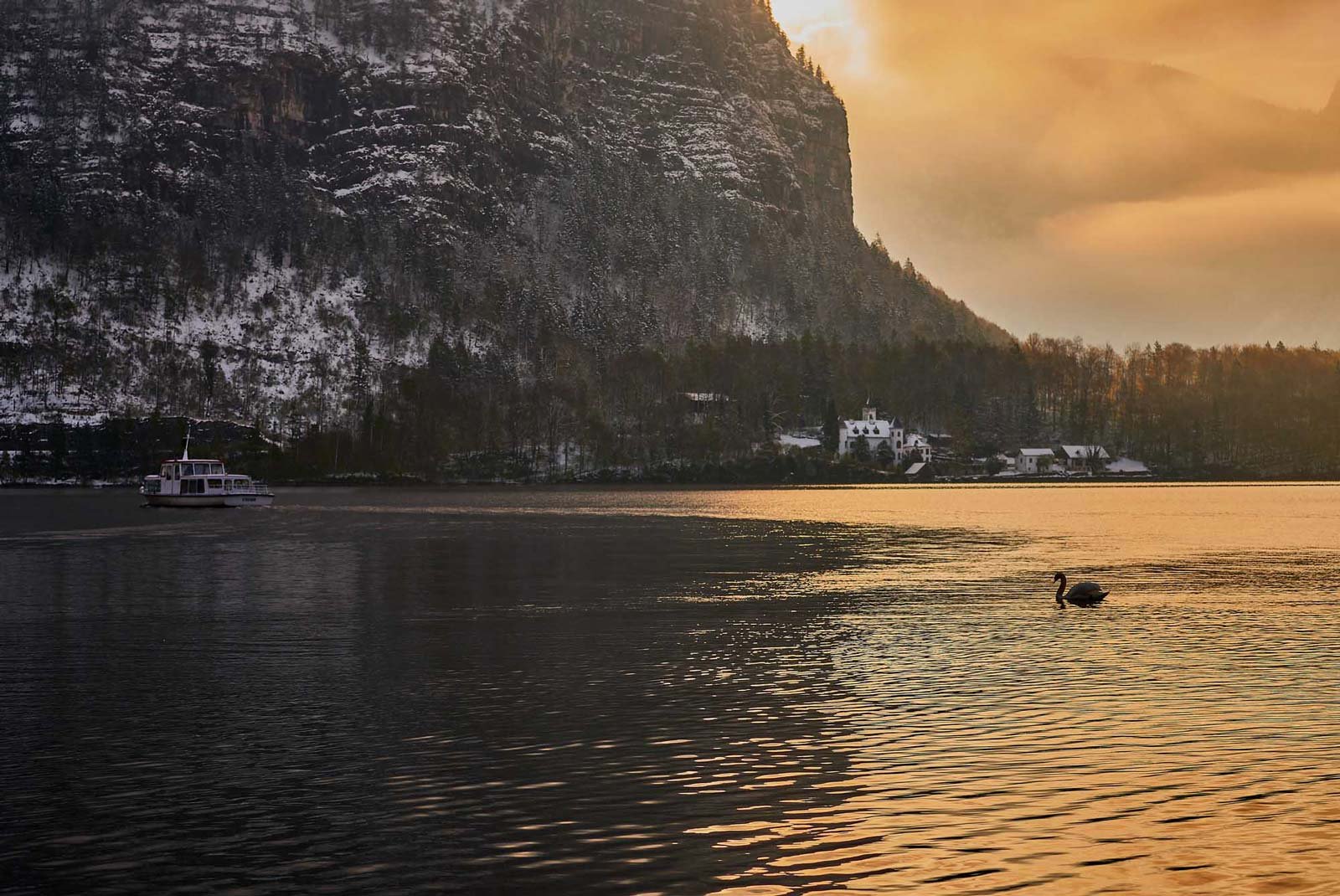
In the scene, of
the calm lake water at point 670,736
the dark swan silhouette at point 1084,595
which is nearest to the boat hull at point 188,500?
the calm lake water at point 670,736

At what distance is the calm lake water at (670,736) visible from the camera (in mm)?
23094

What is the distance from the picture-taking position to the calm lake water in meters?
23.1

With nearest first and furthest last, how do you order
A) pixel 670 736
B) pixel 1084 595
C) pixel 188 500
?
pixel 670 736 → pixel 1084 595 → pixel 188 500

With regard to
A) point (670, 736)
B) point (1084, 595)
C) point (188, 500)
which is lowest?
point (670, 736)

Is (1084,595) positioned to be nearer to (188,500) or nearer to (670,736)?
(670,736)

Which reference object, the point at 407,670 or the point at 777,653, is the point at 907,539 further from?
the point at 407,670

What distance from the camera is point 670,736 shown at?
33312 millimetres

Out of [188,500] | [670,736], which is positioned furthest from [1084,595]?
[188,500]

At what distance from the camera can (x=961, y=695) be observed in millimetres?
38844

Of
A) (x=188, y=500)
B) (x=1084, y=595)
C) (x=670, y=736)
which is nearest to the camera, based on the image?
(x=670, y=736)

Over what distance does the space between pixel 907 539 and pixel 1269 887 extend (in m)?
96.4

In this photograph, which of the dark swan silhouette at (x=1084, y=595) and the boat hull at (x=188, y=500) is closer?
the dark swan silhouette at (x=1084, y=595)

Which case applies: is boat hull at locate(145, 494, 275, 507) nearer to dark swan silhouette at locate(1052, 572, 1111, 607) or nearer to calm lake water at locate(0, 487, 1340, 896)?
calm lake water at locate(0, 487, 1340, 896)

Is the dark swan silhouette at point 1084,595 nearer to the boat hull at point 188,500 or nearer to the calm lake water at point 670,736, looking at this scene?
the calm lake water at point 670,736
